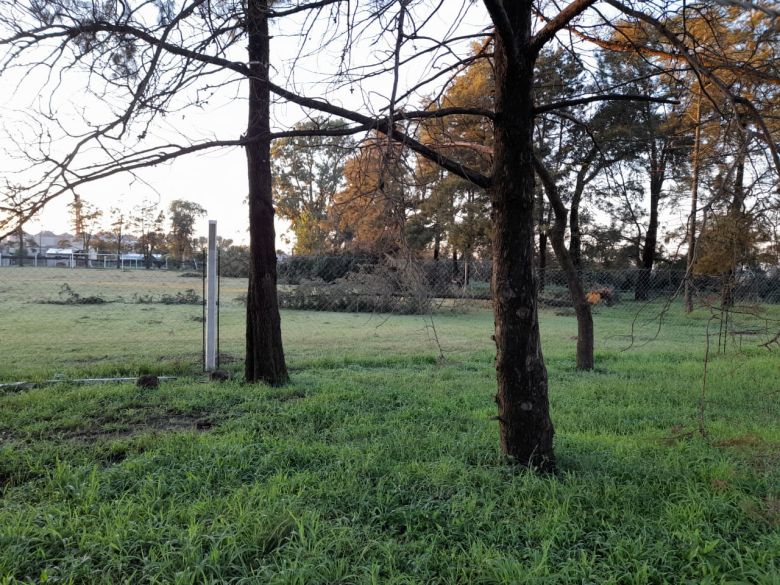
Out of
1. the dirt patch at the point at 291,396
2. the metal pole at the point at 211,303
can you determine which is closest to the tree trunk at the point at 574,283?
the dirt patch at the point at 291,396

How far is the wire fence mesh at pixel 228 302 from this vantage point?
6742 millimetres

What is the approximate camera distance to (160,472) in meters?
3.40

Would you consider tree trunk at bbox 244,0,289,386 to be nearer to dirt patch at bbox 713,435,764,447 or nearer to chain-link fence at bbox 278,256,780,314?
dirt patch at bbox 713,435,764,447

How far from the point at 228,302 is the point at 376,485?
19.2 m

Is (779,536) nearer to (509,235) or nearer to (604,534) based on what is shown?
(604,534)

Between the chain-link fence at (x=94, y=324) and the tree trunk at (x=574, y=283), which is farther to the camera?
the chain-link fence at (x=94, y=324)

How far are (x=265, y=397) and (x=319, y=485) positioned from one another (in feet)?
8.71

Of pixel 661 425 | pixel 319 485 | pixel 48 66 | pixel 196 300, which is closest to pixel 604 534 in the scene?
pixel 319 485

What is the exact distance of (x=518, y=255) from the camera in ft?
11.0

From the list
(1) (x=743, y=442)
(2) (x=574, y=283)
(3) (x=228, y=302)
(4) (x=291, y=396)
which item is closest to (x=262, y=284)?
(4) (x=291, y=396)

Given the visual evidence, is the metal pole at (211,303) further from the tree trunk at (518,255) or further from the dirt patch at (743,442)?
the dirt patch at (743,442)

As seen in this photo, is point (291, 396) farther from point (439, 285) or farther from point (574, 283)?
point (439, 285)

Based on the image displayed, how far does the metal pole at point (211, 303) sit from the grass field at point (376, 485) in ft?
2.10

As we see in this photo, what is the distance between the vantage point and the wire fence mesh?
22.1ft
